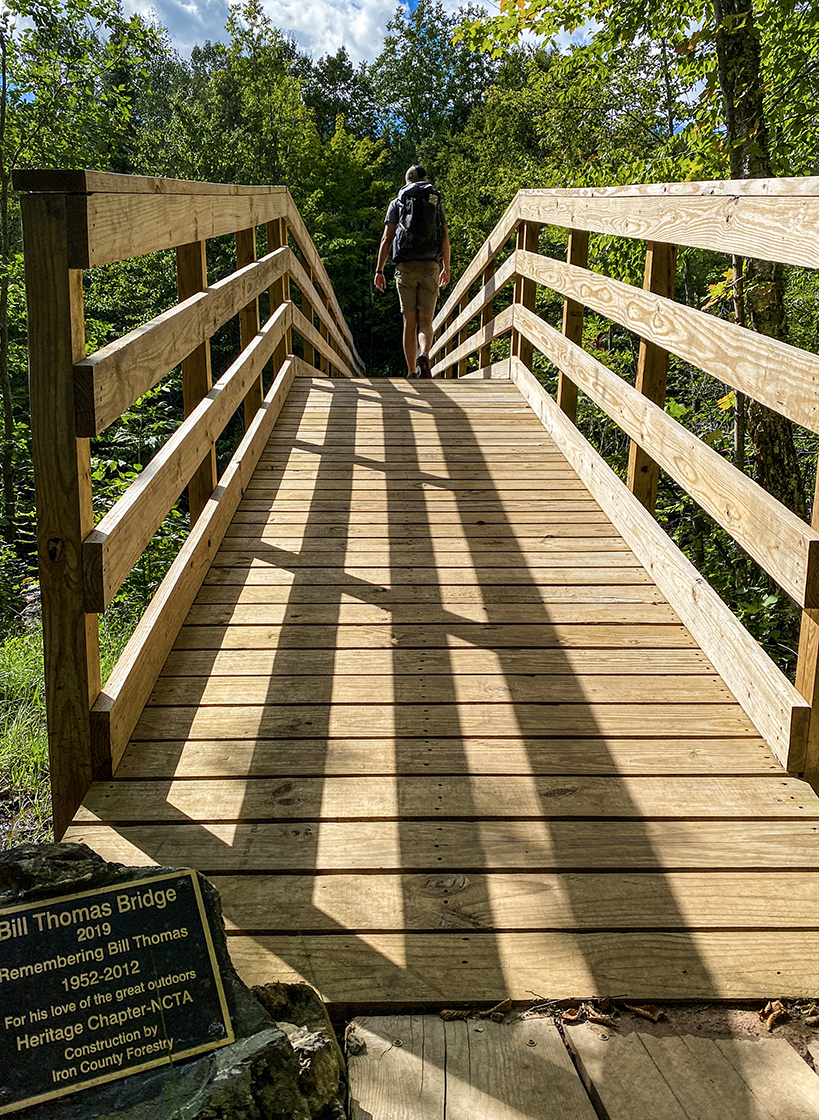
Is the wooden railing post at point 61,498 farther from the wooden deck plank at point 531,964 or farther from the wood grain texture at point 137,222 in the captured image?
the wooden deck plank at point 531,964

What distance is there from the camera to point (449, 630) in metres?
2.98

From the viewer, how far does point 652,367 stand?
341cm

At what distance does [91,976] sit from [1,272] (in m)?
11.9

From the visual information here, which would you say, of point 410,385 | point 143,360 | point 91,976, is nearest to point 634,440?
point 143,360

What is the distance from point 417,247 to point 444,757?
6048mm

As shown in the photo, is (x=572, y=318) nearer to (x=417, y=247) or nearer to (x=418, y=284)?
(x=417, y=247)

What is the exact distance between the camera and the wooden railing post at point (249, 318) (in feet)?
14.6

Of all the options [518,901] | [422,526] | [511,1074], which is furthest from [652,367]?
[511,1074]

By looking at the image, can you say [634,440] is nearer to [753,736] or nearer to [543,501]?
[543,501]

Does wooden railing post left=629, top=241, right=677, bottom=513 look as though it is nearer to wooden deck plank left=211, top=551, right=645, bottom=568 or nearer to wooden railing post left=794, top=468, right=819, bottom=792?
wooden deck plank left=211, top=551, right=645, bottom=568

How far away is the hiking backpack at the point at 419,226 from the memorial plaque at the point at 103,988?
6.86 metres

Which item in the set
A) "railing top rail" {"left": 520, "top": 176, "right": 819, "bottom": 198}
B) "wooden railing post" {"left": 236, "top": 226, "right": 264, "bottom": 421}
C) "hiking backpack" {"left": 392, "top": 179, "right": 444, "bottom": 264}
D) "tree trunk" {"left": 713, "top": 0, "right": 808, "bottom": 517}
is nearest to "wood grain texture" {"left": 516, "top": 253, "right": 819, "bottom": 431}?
"railing top rail" {"left": 520, "top": 176, "right": 819, "bottom": 198}

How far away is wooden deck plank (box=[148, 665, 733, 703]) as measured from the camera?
8.36 feet

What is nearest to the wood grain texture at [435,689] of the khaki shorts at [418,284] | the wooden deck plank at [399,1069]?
the wooden deck plank at [399,1069]
